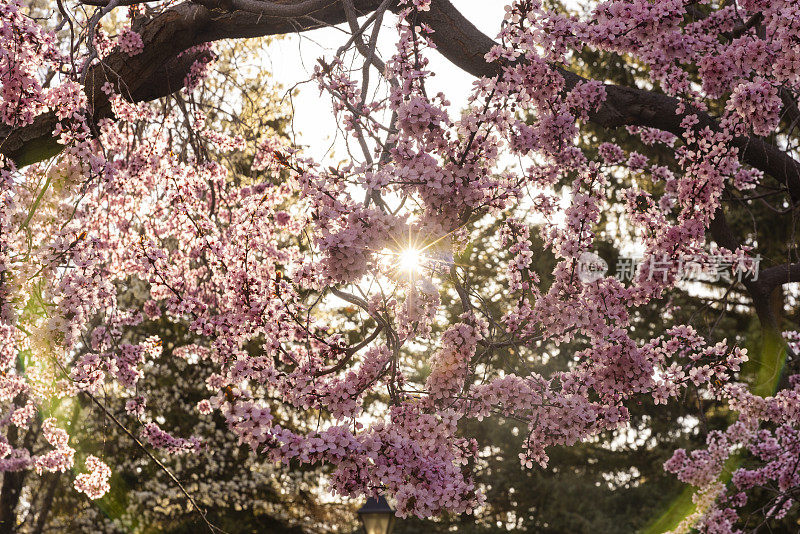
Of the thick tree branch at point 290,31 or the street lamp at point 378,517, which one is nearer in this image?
the thick tree branch at point 290,31

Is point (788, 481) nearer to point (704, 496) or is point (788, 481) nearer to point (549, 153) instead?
point (704, 496)

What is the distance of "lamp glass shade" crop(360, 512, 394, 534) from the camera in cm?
588

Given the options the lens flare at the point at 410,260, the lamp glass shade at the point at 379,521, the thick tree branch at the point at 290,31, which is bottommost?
the lamp glass shade at the point at 379,521

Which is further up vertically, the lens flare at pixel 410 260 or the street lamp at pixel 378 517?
the lens flare at pixel 410 260

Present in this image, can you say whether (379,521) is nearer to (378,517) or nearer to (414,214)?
(378,517)

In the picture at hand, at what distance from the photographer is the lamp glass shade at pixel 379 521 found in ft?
19.3

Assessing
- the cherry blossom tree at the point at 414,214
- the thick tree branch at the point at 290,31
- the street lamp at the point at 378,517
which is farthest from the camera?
the street lamp at the point at 378,517

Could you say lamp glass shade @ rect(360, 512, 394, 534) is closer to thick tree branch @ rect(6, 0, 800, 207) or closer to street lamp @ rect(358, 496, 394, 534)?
street lamp @ rect(358, 496, 394, 534)

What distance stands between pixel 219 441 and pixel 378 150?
11.5 metres

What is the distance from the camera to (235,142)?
659 cm

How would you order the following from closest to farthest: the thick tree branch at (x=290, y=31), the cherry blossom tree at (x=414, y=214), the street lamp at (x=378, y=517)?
1. the cherry blossom tree at (x=414, y=214)
2. the thick tree branch at (x=290, y=31)
3. the street lamp at (x=378, y=517)

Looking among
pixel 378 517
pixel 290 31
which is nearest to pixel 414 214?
pixel 290 31

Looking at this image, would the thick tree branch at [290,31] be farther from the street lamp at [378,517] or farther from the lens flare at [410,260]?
the street lamp at [378,517]

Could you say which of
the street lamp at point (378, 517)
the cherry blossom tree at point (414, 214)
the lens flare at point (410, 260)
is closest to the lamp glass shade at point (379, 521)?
the street lamp at point (378, 517)
